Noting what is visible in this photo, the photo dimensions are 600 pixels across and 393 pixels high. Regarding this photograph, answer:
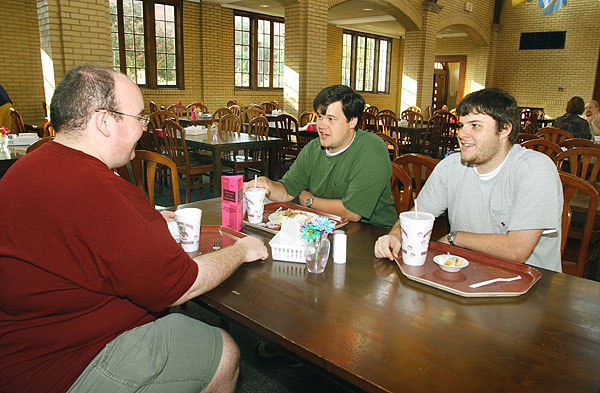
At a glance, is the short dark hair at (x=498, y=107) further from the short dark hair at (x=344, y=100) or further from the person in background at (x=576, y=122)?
the person in background at (x=576, y=122)

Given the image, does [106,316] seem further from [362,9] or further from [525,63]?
[525,63]

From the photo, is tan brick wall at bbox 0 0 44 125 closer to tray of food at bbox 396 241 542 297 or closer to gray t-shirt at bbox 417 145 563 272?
gray t-shirt at bbox 417 145 563 272

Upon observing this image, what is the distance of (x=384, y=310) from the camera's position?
1156 millimetres

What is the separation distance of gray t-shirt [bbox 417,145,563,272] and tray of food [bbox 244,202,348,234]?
1.37 feet

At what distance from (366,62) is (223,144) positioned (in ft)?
39.2

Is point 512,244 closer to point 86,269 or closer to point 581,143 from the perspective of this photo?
point 86,269

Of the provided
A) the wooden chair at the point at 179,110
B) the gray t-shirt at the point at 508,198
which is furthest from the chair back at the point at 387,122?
the gray t-shirt at the point at 508,198

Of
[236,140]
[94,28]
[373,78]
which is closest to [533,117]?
[373,78]

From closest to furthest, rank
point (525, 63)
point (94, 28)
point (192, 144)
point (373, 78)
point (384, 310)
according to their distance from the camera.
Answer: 1. point (384, 310)
2. point (192, 144)
3. point (94, 28)
4. point (525, 63)
5. point (373, 78)

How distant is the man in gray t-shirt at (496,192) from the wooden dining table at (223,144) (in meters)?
3.15


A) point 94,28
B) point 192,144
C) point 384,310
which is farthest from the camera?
point 94,28

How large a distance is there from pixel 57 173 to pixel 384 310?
2.95ft

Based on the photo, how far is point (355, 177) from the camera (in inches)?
86.0

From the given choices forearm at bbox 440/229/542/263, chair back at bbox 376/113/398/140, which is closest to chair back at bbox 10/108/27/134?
chair back at bbox 376/113/398/140
